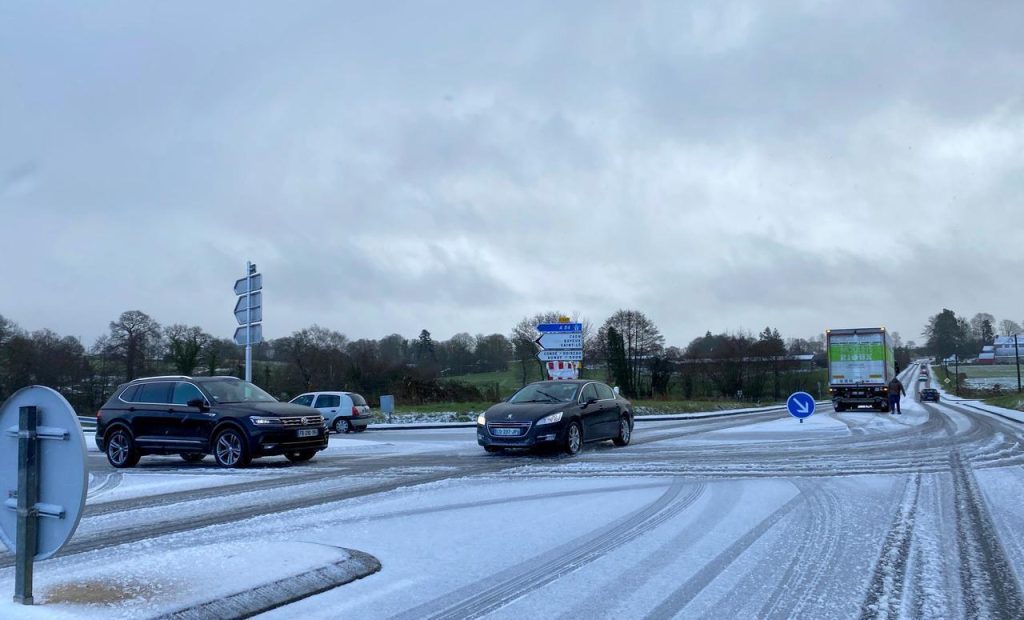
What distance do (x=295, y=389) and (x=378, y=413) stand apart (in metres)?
33.5

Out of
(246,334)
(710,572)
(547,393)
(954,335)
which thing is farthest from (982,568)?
(954,335)

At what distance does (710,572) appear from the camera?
6004 mm

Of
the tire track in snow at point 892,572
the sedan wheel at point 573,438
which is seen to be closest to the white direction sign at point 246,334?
the sedan wheel at point 573,438

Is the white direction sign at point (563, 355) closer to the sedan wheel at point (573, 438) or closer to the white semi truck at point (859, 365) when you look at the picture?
the sedan wheel at point (573, 438)

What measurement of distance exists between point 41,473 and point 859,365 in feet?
123

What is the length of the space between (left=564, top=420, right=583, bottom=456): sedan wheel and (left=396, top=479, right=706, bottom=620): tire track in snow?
20.3ft

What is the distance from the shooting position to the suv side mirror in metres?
14.4

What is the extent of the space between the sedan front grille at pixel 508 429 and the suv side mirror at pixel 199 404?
17.1 feet

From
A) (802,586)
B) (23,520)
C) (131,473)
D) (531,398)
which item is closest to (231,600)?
(23,520)

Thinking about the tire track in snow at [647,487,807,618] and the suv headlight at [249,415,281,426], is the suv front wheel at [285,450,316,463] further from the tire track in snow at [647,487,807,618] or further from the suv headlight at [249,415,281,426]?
the tire track in snow at [647,487,807,618]

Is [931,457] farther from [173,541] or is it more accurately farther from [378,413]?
[378,413]

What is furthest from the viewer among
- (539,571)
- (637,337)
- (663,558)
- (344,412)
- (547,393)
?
(637,337)

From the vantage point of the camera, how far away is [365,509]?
29.6ft

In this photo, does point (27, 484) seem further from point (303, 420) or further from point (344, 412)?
point (344, 412)
